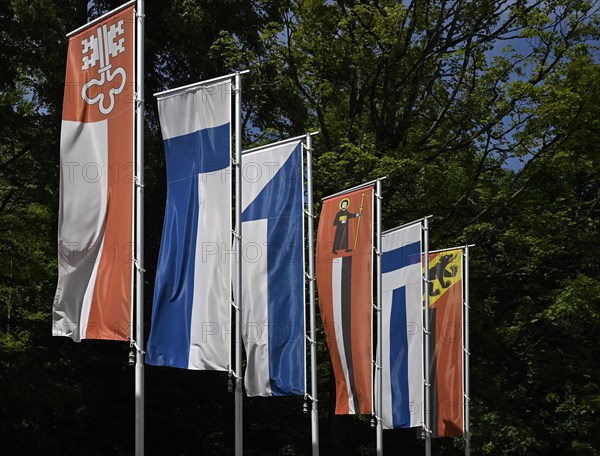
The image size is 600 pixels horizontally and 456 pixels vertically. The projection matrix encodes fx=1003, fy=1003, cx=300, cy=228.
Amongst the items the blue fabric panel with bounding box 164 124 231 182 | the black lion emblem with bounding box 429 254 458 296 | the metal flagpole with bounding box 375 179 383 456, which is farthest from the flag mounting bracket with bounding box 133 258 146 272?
the black lion emblem with bounding box 429 254 458 296

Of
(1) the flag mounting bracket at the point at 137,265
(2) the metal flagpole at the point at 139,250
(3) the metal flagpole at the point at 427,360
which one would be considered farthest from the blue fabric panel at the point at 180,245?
(3) the metal flagpole at the point at 427,360

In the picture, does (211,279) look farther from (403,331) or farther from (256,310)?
(403,331)

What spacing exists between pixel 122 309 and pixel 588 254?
17.9 metres

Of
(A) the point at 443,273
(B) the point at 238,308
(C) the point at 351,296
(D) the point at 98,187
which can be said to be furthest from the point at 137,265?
(A) the point at 443,273

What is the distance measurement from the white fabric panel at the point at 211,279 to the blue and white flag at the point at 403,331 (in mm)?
6390

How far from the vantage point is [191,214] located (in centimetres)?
1338

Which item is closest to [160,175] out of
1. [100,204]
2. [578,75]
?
[578,75]

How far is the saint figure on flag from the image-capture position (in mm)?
17188

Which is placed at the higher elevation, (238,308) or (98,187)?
(98,187)

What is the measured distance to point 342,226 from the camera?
17.3m

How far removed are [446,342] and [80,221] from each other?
34.2ft

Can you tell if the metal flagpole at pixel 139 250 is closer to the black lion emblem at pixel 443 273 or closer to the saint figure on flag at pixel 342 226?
the saint figure on flag at pixel 342 226

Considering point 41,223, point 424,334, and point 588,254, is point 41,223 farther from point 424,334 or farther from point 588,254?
point 588,254

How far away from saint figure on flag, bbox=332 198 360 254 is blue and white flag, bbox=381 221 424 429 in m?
2.06
